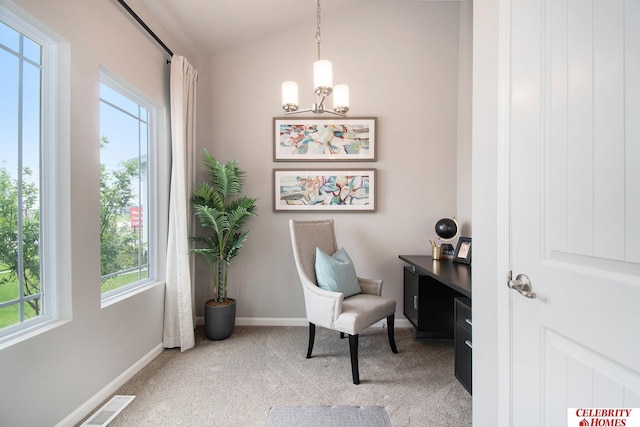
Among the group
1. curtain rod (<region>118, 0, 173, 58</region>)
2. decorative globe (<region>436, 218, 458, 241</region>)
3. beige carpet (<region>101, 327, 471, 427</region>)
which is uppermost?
curtain rod (<region>118, 0, 173, 58</region>)

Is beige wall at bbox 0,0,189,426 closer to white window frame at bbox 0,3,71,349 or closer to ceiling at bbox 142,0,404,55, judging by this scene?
white window frame at bbox 0,3,71,349

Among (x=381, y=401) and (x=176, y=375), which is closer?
(x=381, y=401)

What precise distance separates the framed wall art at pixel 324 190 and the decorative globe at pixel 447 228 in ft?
2.15

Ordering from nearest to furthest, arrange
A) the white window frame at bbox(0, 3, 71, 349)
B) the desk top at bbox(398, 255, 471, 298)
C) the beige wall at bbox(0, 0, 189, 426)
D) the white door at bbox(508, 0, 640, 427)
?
the white door at bbox(508, 0, 640, 427)
the beige wall at bbox(0, 0, 189, 426)
the white window frame at bbox(0, 3, 71, 349)
the desk top at bbox(398, 255, 471, 298)

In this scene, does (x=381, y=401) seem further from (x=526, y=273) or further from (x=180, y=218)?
(x=180, y=218)

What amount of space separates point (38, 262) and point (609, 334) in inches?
91.8

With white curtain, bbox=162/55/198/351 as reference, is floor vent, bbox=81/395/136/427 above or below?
below

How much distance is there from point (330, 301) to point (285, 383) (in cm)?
62

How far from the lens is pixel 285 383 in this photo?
6.57 ft

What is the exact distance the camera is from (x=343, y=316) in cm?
209

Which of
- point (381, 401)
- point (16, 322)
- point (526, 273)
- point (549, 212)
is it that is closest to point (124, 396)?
point (16, 322)

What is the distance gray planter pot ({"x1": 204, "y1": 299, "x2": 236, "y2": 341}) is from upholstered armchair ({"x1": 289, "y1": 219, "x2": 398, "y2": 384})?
2.61 ft

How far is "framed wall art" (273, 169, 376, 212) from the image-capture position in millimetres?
2998

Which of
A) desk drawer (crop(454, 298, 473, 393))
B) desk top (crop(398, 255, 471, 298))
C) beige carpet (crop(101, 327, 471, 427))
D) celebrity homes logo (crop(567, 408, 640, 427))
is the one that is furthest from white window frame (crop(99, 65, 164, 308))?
celebrity homes logo (crop(567, 408, 640, 427))
